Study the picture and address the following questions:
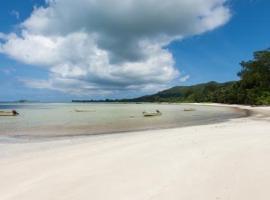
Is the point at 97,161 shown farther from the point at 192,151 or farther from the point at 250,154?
the point at 250,154

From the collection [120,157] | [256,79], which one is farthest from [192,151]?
[256,79]

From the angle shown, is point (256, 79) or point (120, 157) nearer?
point (120, 157)

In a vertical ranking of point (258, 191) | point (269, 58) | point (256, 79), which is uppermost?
point (269, 58)

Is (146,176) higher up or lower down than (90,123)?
higher up

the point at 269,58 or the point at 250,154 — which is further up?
the point at 269,58

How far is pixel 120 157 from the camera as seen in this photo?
27.9 ft

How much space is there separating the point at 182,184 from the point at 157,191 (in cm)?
62

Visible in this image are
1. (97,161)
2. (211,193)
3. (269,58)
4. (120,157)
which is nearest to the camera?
(211,193)

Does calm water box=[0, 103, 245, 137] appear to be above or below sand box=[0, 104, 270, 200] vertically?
below

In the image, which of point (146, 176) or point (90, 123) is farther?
point (90, 123)

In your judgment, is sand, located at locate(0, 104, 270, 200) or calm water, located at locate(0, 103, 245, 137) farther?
calm water, located at locate(0, 103, 245, 137)

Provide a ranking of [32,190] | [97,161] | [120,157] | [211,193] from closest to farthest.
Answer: [211,193], [32,190], [97,161], [120,157]

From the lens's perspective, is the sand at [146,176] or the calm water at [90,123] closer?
the sand at [146,176]

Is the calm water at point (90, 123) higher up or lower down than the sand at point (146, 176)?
lower down
